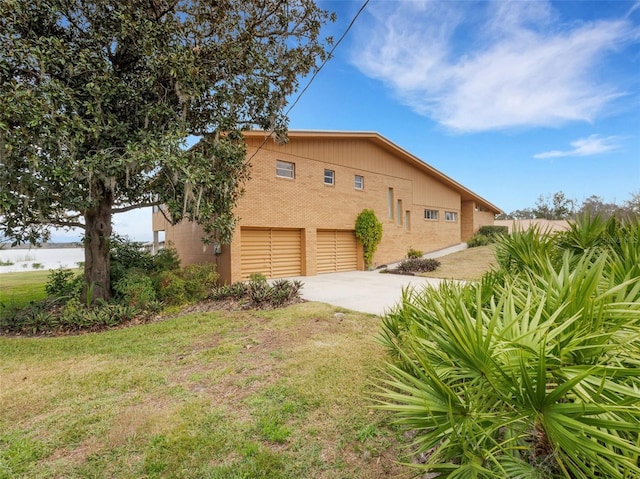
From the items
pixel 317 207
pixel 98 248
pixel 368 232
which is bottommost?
pixel 98 248

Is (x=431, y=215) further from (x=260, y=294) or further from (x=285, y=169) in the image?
(x=260, y=294)

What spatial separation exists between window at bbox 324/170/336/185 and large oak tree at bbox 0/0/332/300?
6.11 m

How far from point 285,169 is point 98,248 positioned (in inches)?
307

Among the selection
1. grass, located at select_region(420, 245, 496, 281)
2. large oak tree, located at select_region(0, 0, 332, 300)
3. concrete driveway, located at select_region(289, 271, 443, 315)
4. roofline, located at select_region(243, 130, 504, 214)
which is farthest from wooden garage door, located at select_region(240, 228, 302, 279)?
grass, located at select_region(420, 245, 496, 281)

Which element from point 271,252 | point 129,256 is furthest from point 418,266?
point 129,256

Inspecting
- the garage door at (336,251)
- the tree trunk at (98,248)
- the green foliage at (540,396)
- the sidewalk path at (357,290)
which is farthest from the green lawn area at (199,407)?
the garage door at (336,251)

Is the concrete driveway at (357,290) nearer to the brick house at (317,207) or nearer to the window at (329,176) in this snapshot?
the brick house at (317,207)

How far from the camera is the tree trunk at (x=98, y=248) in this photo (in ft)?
26.3

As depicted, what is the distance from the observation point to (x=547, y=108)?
39.0ft

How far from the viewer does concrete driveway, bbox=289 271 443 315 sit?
27.5 ft

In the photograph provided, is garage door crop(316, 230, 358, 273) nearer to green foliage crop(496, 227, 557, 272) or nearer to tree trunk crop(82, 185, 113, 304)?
tree trunk crop(82, 185, 113, 304)

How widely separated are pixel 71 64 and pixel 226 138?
3404mm

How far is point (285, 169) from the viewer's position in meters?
13.6

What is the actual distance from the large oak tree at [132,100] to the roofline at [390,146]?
2.30m
